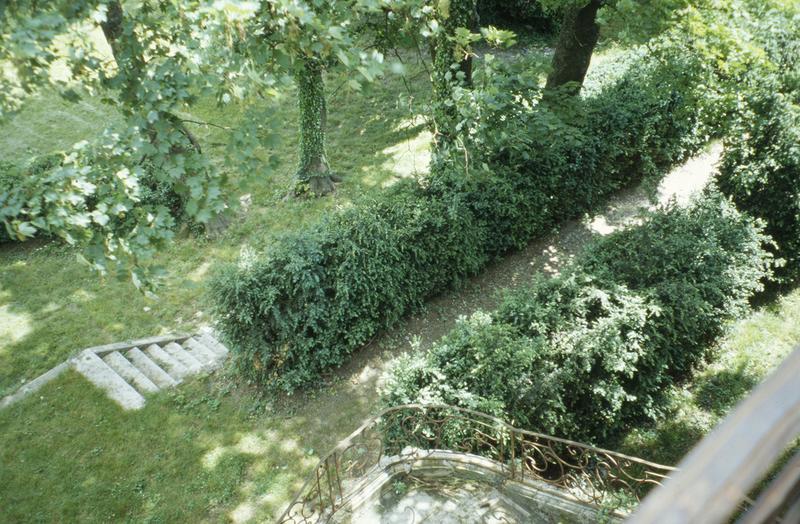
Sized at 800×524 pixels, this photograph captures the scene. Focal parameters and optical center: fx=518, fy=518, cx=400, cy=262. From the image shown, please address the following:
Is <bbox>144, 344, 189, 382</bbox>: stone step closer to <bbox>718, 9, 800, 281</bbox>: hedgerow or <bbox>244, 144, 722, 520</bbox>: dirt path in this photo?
<bbox>244, 144, 722, 520</bbox>: dirt path

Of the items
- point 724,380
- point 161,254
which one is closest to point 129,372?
point 161,254

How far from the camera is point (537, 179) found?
8836 mm

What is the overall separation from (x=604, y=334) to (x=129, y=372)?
22.3ft

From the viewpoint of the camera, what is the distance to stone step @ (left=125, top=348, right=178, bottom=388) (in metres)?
7.88

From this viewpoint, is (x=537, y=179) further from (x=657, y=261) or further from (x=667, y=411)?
(x=667, y=411)

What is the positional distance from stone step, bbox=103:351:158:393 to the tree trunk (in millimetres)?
8554

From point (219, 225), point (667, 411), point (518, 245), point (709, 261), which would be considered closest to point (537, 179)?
point (518, 245)

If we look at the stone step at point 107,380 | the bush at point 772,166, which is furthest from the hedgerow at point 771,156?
the stone step at point 107,380

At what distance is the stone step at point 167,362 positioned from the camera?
8039 mm

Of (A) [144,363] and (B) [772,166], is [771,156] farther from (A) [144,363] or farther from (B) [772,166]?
(A) [144,363]

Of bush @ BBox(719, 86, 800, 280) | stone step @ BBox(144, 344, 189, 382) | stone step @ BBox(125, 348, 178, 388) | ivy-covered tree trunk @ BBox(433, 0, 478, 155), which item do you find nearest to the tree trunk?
ivy-covered tree trunk @ BBox(433, 0, 478, 155)

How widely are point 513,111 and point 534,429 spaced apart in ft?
13.2

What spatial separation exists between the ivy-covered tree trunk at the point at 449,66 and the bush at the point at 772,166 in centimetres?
462

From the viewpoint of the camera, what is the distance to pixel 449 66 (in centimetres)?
888
